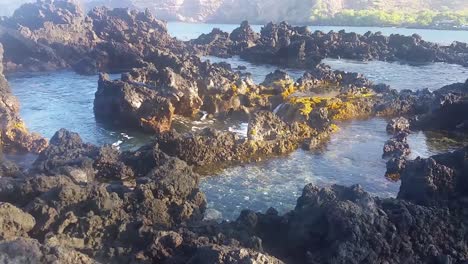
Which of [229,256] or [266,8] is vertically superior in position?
[266,8]

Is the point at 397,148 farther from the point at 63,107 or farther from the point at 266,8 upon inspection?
the point at 266,8

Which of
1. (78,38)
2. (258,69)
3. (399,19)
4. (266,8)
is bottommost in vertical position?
(258,69)

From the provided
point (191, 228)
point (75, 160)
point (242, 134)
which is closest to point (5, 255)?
point (191, 228)

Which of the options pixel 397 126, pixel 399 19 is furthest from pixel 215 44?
pixel 399 19

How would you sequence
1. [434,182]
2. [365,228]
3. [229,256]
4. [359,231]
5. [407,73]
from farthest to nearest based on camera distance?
1. [407,73]
2. [434,182]
3. [365,228]
4. [359,231]
5. [229,256]

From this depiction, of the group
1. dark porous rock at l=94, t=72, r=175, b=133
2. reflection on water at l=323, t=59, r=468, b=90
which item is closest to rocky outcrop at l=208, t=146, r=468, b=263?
dark porous rock at l=94, t=72, r=175, b=133

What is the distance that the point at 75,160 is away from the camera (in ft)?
47.7

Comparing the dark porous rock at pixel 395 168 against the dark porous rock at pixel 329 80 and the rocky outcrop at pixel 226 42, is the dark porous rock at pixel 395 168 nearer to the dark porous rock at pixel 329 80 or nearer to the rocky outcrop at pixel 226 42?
the dark porous rock at pixel 329 80

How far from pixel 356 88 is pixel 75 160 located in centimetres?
1638

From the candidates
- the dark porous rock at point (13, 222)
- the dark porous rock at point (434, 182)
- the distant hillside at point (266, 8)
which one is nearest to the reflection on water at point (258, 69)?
the dark porous rock at point (434, 182)

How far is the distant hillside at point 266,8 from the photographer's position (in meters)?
88.9

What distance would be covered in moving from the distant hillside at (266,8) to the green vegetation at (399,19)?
2.06ft

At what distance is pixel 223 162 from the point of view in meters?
16.9

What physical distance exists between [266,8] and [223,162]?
82.4m
